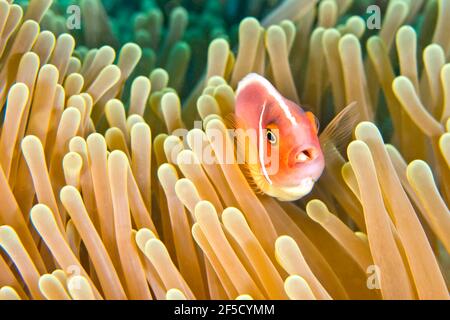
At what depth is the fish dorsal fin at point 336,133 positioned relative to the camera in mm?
1166

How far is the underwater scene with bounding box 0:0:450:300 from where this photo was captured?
40.8 inches

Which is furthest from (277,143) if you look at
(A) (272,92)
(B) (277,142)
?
(A) (272,92)

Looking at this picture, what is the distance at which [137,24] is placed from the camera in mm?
1847

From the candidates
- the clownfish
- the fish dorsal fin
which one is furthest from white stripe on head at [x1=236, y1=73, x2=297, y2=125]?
the fish dorsal fin

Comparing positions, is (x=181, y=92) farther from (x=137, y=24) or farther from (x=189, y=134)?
(x=189, y=134)

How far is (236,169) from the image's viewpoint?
3.89 feet

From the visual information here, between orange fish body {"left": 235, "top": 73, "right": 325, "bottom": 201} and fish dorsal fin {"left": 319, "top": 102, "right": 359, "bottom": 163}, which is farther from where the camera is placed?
fish dorsal fin {"left": 319, "top": 102, "right": 359, "bottom": 163}

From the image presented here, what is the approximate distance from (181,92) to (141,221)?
607 mm

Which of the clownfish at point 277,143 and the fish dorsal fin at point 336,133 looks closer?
the clownfish at point 277,143

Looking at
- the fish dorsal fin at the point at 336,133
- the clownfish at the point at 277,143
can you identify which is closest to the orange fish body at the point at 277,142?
the clownfish at the point at 277,143

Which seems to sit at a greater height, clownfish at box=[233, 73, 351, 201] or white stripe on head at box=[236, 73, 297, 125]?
white stripe on head at box=[236, 73, 297, 125]

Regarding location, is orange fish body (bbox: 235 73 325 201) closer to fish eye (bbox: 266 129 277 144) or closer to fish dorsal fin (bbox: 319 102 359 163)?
fish eye (bbox: 266 129 277 144)

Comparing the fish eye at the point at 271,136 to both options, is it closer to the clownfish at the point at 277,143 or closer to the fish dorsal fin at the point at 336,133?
the clownfish at the point at 277,143
